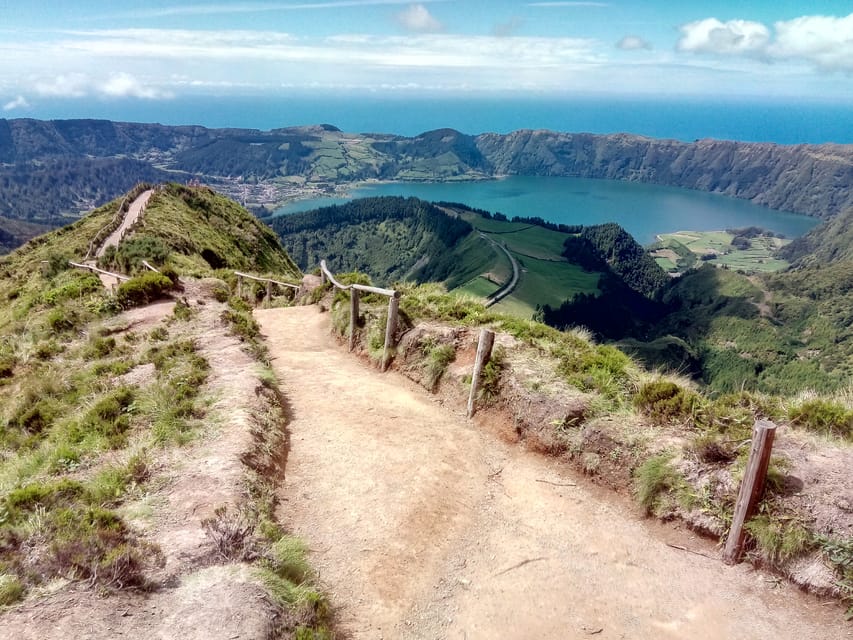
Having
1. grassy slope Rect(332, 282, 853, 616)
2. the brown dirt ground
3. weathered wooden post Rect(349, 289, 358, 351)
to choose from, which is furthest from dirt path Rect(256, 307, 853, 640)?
weathered wooden post Rect(349, 289, 358, 351)

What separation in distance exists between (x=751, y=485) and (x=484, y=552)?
4.28 metres

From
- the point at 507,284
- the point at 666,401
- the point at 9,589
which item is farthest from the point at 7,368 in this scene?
the point at 507,284

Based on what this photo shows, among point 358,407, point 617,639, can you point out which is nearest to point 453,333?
point 358,407

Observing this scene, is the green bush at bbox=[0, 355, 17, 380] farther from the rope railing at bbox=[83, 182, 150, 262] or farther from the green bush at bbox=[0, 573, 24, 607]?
the rope railing at bbox=[83, 182, 150, 262]

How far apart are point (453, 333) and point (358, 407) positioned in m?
3.31

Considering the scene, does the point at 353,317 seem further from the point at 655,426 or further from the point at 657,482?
the point at 657,482

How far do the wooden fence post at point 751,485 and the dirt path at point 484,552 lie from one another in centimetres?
36

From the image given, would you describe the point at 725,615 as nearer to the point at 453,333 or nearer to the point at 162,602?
the point at 162,602

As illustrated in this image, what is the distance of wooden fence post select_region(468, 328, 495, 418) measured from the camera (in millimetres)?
11914

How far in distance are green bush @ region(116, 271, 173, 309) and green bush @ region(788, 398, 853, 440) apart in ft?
65.6

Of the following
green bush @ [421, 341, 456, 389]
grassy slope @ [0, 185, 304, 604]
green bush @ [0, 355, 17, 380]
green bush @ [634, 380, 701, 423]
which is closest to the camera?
grassy slope @ [0, 185, 304, 604]

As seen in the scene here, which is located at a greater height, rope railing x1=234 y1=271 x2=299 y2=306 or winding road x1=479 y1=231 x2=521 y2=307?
rope railing x1=234 y1=271 x2=299 y2=306

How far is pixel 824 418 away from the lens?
912 cm

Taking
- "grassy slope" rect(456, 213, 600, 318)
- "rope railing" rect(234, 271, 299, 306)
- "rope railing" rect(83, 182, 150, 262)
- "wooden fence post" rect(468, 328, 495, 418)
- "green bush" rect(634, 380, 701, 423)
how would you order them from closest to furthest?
1. "green bush" rect(634, 380, 701, 423)
2. "wooden fence post" rect(468, 328, 495, 418)
3. "rope railing" rect(234, 271, 299, 306)
4. "rope railing" rect(83, 182, 150, 262)
5. "grassy slope" rect(456, 213, 600, 318)
